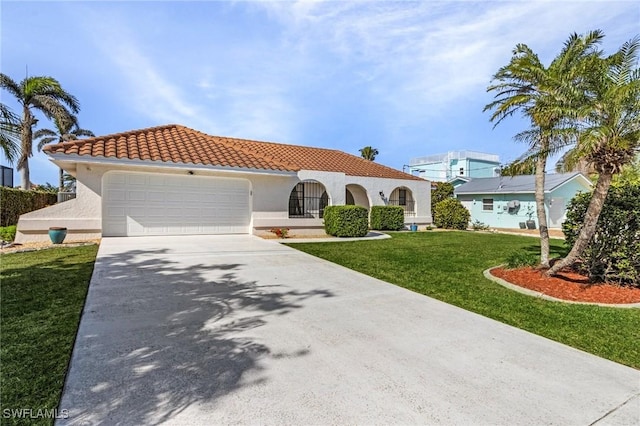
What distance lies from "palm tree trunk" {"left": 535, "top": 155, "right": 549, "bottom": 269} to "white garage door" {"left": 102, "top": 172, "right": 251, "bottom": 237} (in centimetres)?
1128

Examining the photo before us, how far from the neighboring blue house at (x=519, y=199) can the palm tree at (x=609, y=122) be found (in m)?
20.7

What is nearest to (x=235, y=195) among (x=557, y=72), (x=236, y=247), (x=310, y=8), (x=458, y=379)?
(x=236, y=247)

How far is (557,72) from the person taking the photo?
7727mm

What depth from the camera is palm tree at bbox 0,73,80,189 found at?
68.9 ft

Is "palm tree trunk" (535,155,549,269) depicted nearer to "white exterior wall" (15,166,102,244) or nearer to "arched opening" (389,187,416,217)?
"arched opening" (389,187,416,217)

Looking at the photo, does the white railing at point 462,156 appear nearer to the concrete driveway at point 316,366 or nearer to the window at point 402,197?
the window at point 402,197

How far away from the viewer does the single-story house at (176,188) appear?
12.0 meters

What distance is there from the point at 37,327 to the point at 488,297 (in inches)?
279

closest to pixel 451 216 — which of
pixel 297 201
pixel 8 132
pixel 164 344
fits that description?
pixel 297 201

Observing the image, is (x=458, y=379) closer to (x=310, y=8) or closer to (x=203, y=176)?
(x=310, y=8)

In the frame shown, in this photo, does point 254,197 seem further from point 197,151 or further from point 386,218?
point 386,218

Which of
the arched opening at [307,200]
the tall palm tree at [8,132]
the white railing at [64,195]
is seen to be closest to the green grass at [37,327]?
the tall palm tree at [8,132]

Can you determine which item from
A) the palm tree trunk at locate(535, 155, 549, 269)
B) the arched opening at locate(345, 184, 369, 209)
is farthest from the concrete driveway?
the arched opening at locate(345, 184, 369, 209)

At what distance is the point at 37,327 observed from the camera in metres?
4.07
